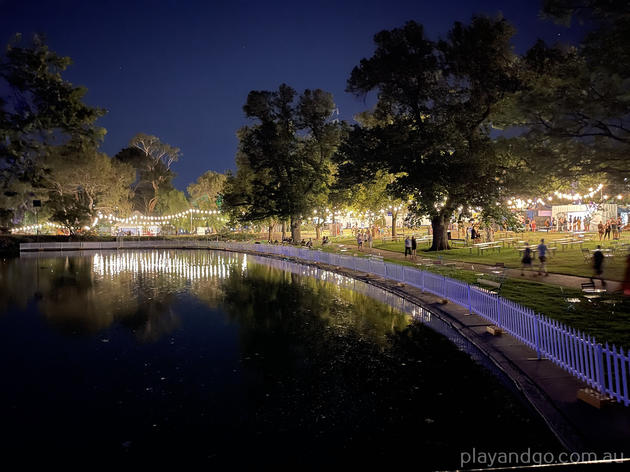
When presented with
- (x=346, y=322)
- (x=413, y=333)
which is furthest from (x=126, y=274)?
(x=413, y=333)

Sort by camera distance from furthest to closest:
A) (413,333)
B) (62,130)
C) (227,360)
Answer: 1. (62,130)
2. (413,333)
3. (227,360)

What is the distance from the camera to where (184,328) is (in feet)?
40.2

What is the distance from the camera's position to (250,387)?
297 inches

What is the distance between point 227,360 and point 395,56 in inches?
1102

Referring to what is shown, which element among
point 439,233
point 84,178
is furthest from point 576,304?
point 84,178

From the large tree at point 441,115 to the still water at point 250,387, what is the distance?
17.4 meters

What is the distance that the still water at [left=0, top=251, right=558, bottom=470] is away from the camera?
18.2 ft

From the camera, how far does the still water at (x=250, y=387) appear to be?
555 centimetres

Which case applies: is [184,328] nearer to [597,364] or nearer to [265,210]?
[597,364]

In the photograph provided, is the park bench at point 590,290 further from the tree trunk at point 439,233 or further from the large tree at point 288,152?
the large tree at point 288,152

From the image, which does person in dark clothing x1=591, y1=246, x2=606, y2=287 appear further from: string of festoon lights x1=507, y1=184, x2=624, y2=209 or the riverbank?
string of festoon lights x1=507, y1=184, x2=624, y2=209

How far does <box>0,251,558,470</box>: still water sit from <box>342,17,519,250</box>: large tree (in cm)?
1745

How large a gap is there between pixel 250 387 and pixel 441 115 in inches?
1151

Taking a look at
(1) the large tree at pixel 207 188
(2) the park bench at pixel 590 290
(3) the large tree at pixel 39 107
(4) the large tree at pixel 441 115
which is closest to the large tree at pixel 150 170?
(1) the large tree at pixel 207 188
